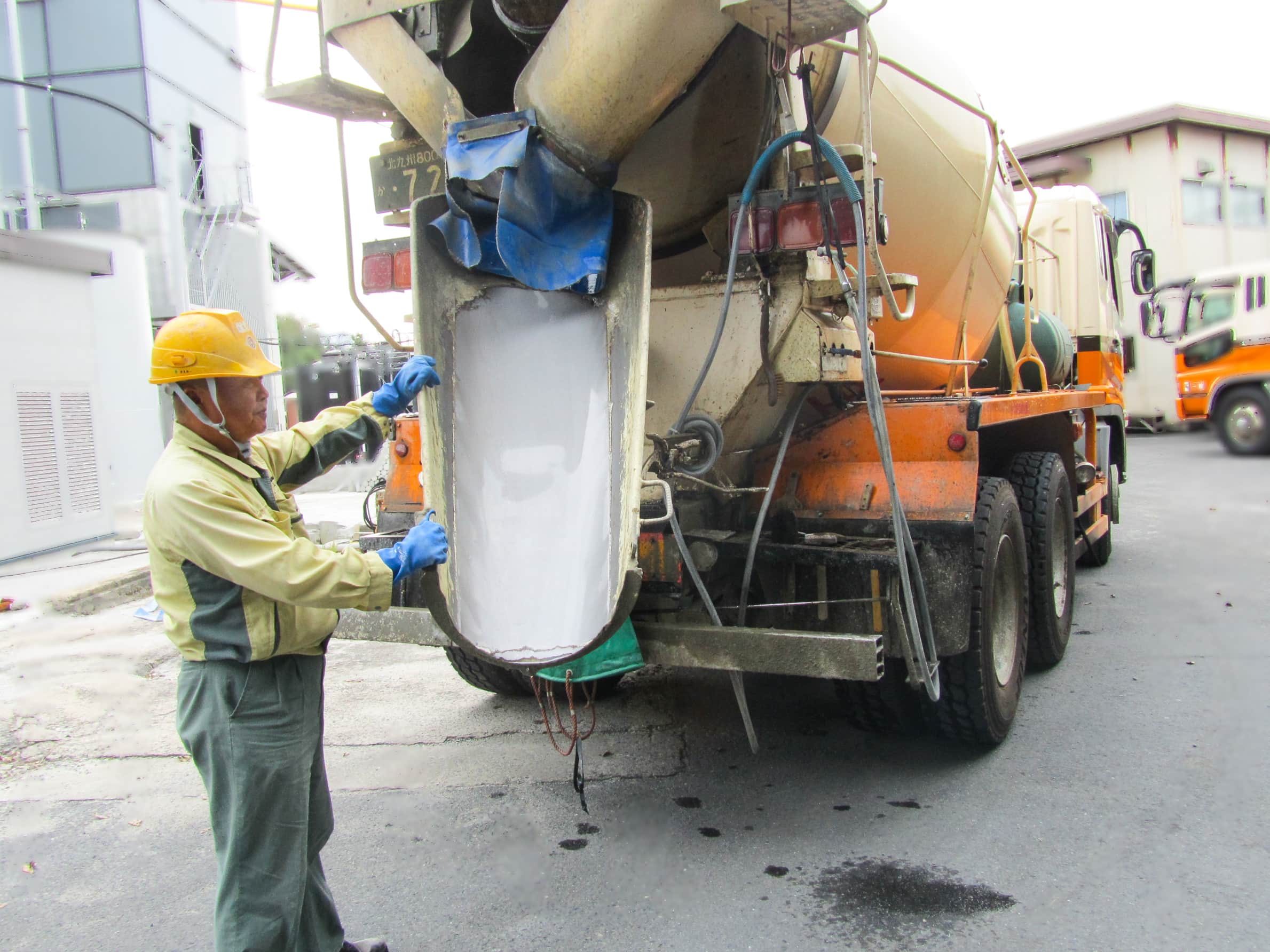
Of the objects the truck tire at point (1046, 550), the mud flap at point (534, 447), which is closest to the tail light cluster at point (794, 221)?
the mud flap at point (534, 447)

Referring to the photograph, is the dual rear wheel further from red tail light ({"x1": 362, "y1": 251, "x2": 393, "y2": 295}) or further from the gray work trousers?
red tail light ({"x1": 362, "y1": 251, "x2": 393, "y2": 295})

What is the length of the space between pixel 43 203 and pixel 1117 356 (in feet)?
43.2

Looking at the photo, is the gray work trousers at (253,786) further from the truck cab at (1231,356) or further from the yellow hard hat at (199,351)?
the truck cab at (1231,356)

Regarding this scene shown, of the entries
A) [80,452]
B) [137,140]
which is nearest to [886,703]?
[80,452]

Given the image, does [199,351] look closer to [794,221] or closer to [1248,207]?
[794,221]

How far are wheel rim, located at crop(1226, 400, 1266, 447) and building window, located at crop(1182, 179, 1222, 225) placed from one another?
19.2 feet

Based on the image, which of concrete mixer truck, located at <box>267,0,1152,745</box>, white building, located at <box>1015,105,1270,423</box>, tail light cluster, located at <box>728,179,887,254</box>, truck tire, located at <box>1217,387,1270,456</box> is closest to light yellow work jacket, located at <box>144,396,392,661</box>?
concrete mixer truck, located at <box>267,0,1152,745</box>

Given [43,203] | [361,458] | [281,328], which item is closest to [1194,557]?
[361,458]

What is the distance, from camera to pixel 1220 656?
5.22m

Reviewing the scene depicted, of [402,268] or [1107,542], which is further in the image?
[1107,542]

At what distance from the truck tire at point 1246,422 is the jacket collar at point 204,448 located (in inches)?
624

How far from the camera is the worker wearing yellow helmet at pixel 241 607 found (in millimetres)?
2229

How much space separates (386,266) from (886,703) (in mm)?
2630

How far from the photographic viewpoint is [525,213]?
10.1 feet
